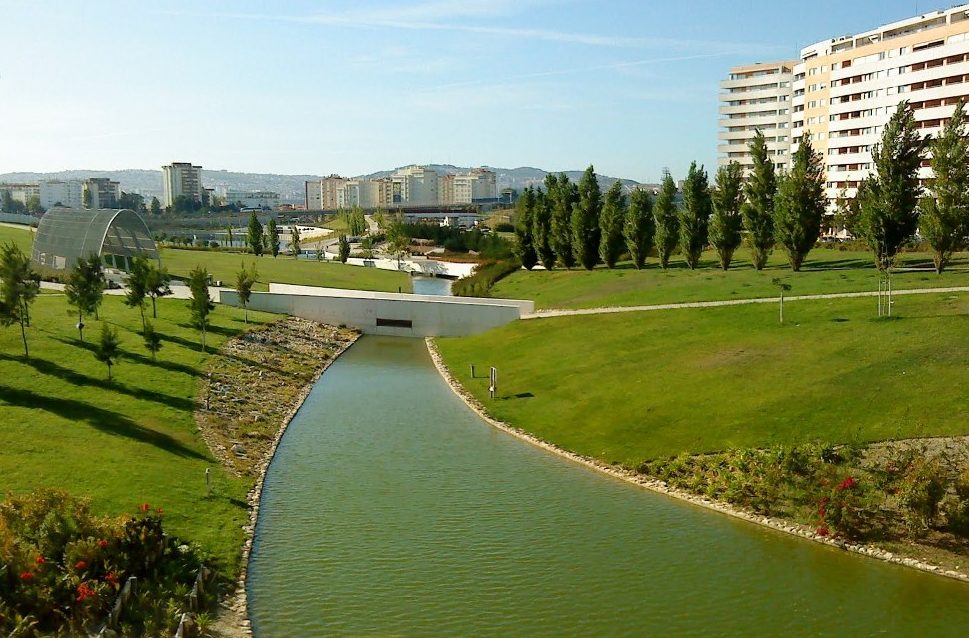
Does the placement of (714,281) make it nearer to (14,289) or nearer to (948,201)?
(948,201)

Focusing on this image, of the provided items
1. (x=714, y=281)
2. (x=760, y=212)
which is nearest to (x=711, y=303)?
(x=714, y=281)

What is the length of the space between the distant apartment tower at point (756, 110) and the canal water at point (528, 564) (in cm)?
12506

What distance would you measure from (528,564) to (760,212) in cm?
4887

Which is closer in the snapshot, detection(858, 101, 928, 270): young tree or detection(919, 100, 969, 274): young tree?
detection(919, 100, 969, 274): young tree

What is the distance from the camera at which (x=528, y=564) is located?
24.1 meters

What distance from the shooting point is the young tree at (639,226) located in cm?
7712

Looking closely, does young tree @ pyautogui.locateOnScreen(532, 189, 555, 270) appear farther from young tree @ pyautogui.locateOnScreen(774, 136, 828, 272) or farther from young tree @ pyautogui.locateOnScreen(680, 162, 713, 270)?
young tree @ pyautogui.locateOnScreen(774, 136, 828, 272)

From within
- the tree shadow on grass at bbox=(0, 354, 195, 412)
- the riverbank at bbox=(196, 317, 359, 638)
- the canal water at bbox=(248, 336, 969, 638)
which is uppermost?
the tree shadow on grass at bbox=(0, 354, 195, 412)

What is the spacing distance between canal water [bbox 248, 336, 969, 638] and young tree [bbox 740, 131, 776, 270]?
1539 inches

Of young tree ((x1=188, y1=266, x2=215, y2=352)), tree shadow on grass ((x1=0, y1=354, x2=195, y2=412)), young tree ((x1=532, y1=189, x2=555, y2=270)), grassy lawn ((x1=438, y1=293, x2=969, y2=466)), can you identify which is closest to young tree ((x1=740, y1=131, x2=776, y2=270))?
grassy lawn ((x1=438, y1=293, x2=969, y2=466))

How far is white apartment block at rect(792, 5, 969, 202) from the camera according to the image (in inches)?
3489

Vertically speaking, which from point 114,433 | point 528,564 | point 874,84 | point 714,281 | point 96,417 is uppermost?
point 874,84

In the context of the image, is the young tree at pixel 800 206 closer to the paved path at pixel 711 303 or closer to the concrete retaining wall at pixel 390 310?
the paved path at pixel 711 303

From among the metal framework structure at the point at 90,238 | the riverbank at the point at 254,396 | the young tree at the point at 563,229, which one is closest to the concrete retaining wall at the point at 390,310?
the riverbank at the point at 254,396
